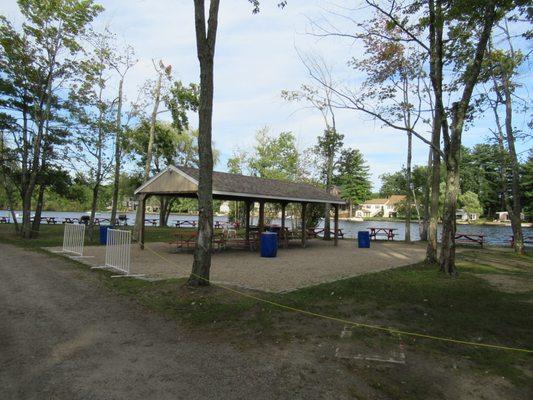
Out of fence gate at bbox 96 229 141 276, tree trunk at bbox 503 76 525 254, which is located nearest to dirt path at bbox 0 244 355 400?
fence gate at bbox 96 229 141 276

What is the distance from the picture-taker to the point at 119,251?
10.2m

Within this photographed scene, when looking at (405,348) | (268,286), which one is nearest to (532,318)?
(405,348)

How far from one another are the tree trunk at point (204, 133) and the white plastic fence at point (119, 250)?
2.71m

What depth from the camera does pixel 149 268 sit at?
10.9 m

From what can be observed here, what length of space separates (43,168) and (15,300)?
16.9 meters

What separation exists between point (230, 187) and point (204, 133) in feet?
21.9

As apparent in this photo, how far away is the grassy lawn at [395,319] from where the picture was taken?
4251mm

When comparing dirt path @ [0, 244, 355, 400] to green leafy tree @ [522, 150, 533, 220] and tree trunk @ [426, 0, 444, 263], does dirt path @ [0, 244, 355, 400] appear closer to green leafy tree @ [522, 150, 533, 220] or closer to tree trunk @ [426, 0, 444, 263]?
tree trunk @ [426, 0, 444, 263]

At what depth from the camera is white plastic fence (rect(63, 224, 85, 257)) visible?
12959mm

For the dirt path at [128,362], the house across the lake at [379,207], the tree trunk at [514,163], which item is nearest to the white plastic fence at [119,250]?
the dirt path at [128,362]

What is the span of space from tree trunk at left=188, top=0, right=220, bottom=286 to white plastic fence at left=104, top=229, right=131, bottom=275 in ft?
8.88

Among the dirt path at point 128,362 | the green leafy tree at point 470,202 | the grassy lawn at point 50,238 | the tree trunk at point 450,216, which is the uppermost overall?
the green leafy tree at point 470,202

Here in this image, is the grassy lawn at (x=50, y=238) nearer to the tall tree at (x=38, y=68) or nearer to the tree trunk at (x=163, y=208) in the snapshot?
the tall tree at (x=38, y=68)

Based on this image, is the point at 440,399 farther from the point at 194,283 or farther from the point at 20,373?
the point at 194,283
